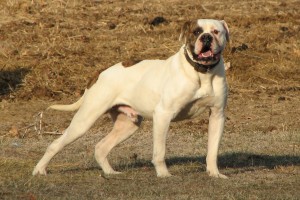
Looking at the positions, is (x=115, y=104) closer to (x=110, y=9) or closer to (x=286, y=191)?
(x=286, y=191)

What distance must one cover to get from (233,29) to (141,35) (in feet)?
6.00

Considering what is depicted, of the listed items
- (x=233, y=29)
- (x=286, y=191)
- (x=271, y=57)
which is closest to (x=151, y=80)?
(x=286, y=191)

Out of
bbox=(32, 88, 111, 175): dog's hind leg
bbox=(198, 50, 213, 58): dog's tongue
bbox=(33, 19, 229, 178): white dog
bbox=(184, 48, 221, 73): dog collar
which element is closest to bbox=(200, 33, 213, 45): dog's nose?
bbox=(33, 19, 229, 178): white dog

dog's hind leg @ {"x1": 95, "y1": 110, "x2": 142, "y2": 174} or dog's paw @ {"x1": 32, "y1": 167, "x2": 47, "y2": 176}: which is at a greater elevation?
dog's hind leg @ {"x1": 95, "y1": 110, "x2": 142, "y2": 174}

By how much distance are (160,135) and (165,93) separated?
0.41 meters

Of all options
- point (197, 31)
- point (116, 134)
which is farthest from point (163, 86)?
point (116, 134)

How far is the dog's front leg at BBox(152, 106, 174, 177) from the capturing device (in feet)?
32.1

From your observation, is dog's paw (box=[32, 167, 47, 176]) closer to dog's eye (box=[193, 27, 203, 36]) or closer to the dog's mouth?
the dog's mouth

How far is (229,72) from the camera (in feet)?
59.0

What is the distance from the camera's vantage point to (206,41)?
9.54 meters

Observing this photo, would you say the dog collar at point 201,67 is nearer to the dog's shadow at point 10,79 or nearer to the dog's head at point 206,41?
the dog's head at point 206,41

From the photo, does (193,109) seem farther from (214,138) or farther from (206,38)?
(206,38)

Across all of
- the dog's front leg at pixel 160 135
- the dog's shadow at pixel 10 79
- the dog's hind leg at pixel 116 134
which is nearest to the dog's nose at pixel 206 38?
the dog's front leg at pixel 160 135

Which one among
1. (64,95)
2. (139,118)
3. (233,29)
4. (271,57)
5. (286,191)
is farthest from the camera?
(233,29)
